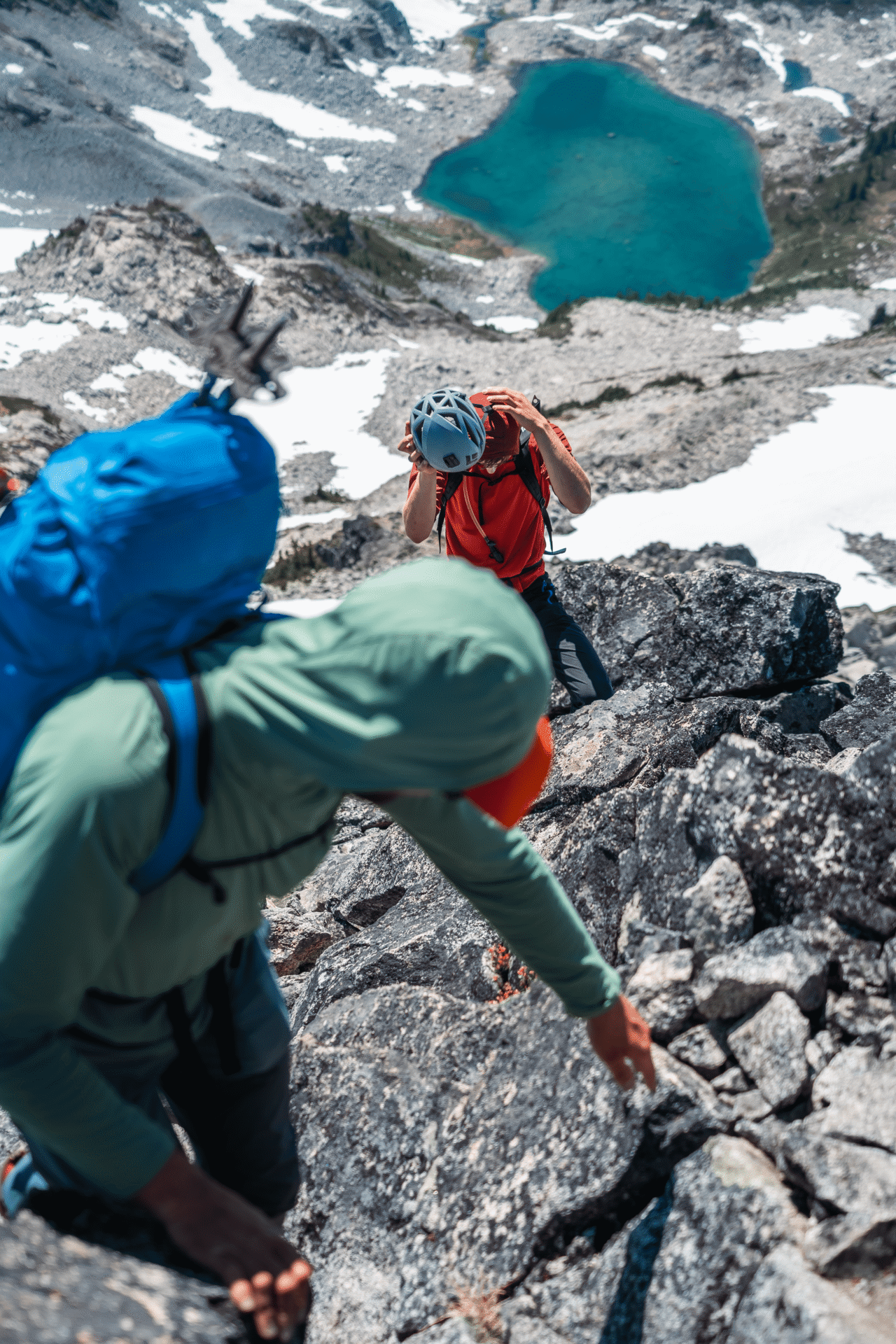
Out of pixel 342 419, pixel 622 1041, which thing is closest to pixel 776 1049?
pixel 622 1041

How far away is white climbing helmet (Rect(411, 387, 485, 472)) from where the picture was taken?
14.4ft

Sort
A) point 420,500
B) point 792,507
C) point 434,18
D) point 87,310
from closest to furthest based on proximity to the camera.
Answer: point 420,500
point 792,507
point 87,310
point 434,18

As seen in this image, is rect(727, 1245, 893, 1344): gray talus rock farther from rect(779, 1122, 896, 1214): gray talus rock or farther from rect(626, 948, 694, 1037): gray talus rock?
rect(626, 948, 694, 1037): gray talus rock

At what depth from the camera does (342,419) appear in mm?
33562

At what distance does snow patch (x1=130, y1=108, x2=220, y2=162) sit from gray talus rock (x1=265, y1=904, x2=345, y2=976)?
71667mm

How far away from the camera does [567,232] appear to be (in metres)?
57.2

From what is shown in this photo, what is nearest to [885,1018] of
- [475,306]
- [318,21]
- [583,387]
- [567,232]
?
[583,387]

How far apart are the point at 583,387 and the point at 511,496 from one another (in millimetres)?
30725

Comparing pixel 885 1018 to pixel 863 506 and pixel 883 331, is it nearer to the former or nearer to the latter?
pixel 863 506

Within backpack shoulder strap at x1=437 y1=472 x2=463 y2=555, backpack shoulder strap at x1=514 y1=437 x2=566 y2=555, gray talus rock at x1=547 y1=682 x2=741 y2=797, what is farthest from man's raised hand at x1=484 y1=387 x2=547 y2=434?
gray talus rock at x1=547 y1=682 x2=741 y2=797

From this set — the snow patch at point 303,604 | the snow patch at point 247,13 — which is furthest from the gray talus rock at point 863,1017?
the snow patch at point 247,13

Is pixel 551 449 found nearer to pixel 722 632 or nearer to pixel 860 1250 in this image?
pixel 722 632

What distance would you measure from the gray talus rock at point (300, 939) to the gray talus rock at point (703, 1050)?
9.76ft

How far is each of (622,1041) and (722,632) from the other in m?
4.90
